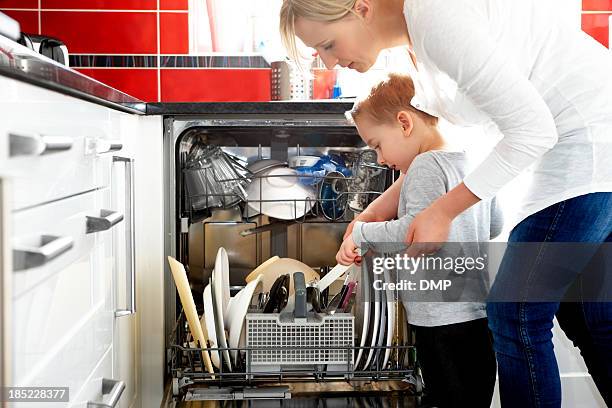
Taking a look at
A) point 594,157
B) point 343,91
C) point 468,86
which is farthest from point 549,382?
point 343,91

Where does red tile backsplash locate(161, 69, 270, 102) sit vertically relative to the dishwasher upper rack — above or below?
above

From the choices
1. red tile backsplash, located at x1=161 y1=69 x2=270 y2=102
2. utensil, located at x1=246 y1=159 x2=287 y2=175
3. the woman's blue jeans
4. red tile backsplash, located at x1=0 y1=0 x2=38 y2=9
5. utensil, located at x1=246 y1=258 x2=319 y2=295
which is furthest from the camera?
red tile backsplash, located at x1=161 y1=69 x2=270 y2=102

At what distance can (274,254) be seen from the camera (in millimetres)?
2143

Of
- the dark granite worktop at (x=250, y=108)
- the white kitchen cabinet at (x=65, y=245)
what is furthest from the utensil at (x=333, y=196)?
the white kitchen cabinet at (x=65, y=245)

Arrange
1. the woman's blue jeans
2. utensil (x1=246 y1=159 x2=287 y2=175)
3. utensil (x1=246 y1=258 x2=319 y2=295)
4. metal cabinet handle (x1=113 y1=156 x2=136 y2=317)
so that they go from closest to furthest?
1. the woman's blue jeans
2. metal cabinet handle (x1=113 y1=156 x2=136 y2=317)
3. utensil (x1=246 y1=258 x2=319 y2=295)
4. utensil (x1=246 y1=159 x2=287 y2=175)

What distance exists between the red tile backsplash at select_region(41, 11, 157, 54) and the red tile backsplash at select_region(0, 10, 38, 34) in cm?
2

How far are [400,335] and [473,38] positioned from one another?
771mm

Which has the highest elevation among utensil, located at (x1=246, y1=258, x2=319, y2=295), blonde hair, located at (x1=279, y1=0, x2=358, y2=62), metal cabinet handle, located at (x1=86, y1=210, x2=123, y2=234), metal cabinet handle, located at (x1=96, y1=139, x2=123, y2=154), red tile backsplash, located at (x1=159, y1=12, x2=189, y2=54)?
red tile backsplash, located at (x1=159, y1=12, x2=189, y2=54)

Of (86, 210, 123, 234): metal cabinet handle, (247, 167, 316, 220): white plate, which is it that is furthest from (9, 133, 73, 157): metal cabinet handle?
(247, 167, 316, 220): white plate

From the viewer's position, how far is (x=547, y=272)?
129 centimetres

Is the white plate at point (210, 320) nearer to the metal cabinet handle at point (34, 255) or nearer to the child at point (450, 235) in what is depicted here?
the child at point (450, 235)

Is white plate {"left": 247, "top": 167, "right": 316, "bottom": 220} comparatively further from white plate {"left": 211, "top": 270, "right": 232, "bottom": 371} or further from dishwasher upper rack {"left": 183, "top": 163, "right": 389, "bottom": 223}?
white plate {"left": 211, "top": 270, "right": 232, "bottom": 371}

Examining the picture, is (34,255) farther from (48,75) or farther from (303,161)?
(303,161)

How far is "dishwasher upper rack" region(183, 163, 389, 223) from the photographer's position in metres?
1.98
